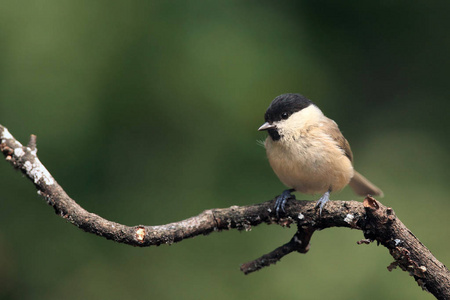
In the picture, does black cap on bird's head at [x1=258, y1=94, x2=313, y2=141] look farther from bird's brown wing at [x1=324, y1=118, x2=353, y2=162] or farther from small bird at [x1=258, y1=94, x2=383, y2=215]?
bird's brown wing at [x1=324, y1=118, x2=353, y2=162]

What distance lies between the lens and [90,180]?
3217 millimetres

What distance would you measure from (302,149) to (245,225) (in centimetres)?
61

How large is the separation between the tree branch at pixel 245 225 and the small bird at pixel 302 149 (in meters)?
0.48

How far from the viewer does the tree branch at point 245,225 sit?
156cm

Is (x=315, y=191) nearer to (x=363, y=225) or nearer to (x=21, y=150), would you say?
(x=363, y=225)

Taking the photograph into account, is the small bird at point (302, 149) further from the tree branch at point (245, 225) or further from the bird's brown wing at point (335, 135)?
the tree branch at point (245, 225)

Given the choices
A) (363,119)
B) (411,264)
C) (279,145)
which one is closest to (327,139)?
(279,145)

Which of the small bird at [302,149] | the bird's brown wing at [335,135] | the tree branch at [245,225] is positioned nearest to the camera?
the tree branch at [245,225]

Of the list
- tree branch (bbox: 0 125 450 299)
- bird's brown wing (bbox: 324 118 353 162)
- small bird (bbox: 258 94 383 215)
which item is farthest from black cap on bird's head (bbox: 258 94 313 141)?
tree branch (bbox: 0 125 450 299)

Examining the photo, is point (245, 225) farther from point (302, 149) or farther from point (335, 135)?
point (335, 135)

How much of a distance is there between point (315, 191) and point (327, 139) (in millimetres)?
277

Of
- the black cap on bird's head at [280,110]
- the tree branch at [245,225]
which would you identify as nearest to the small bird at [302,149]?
the black cap on bird's head at [280,110]

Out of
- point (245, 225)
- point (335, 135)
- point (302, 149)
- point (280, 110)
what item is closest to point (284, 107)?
point (280, 110)

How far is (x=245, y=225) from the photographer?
2.02 meters
